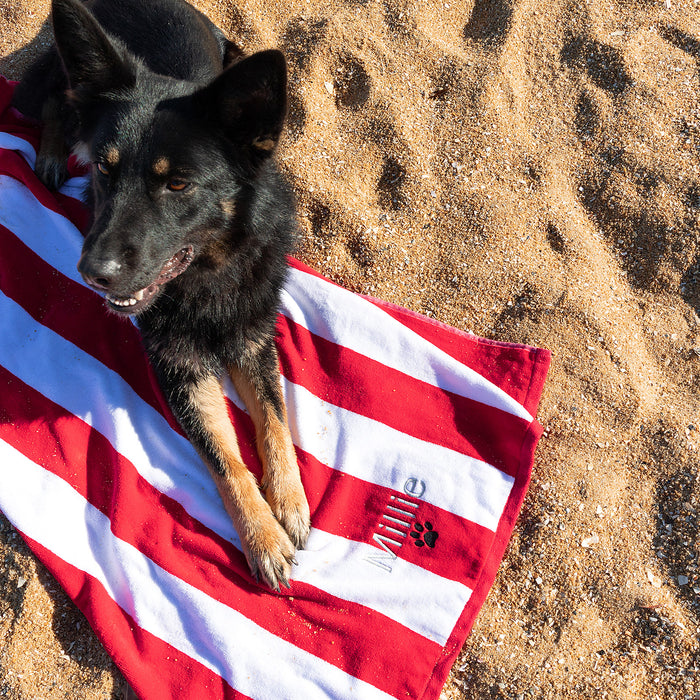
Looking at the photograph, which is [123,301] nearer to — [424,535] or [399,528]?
[399,528]

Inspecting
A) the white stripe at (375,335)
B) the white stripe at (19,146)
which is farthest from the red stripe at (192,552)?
the white stripe at (19,146)

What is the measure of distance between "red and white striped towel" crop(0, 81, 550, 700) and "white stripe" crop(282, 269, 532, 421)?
0.01m

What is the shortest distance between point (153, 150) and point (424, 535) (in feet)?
7.21

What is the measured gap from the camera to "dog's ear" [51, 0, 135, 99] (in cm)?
235

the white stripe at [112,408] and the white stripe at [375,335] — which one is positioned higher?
the white stripe at [375,335]

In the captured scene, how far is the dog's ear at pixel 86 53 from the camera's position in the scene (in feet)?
7.72

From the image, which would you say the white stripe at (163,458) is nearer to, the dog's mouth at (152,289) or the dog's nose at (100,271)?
the dog's mouth at (152,289)

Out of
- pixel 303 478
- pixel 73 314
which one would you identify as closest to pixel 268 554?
pixel 303 478

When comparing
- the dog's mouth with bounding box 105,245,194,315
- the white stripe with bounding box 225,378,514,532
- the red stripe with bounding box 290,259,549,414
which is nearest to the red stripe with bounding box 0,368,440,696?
the white stripe with bounding box 225,378,514,532

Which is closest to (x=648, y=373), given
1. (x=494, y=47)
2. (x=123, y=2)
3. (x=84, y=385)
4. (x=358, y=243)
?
(x=358, y=243)

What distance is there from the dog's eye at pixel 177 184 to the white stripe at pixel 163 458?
1307 millimetres

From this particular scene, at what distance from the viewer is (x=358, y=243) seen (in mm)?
3750

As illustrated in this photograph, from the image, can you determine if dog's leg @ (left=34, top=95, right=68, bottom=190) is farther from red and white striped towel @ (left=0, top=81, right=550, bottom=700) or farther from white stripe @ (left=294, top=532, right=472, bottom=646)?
white stripe @ (left=294, top=532, right=472, bottom=646)

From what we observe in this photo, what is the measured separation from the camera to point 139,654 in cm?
268
